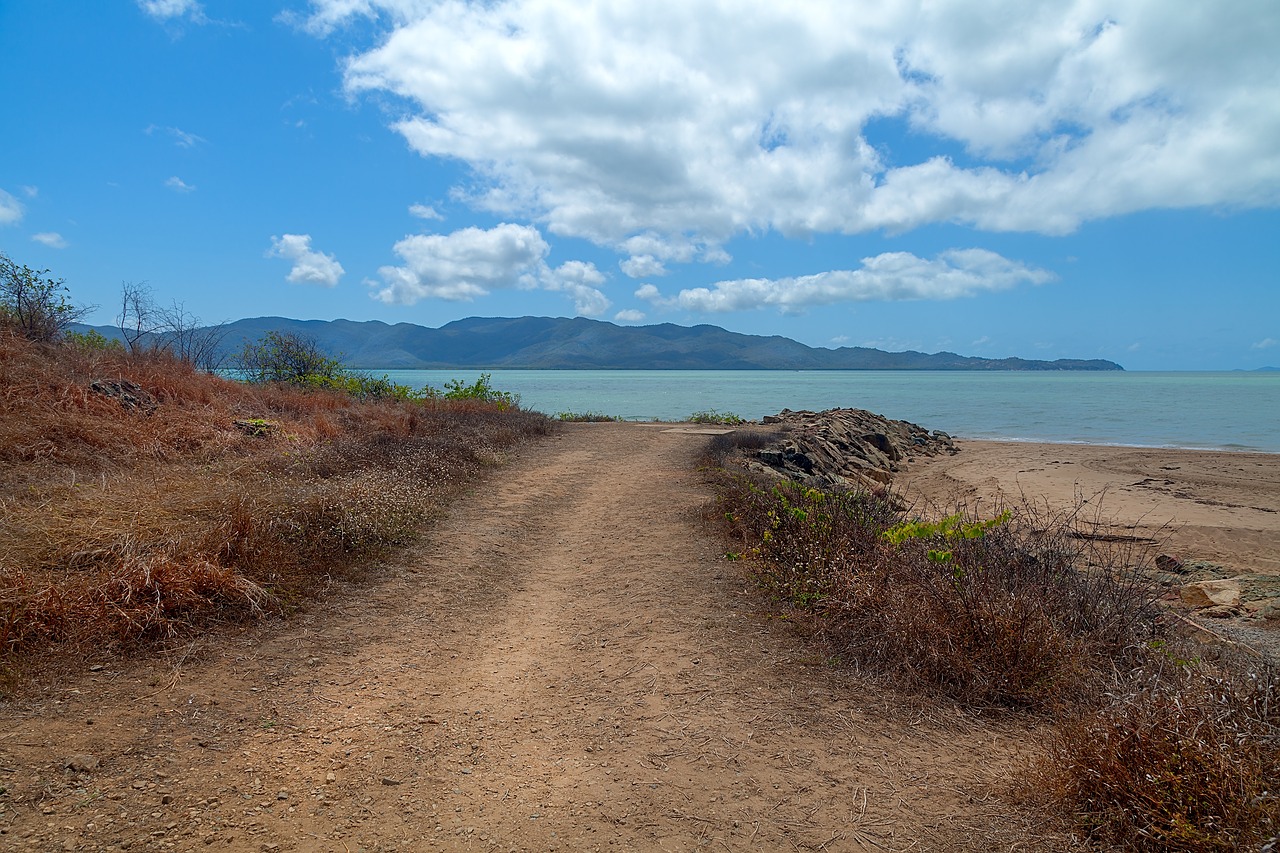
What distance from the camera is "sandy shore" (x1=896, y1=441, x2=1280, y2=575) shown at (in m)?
11.9

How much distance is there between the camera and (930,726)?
4.33 meters

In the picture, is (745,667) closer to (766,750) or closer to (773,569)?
(766,750)

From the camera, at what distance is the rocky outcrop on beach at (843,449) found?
14539 millimetres

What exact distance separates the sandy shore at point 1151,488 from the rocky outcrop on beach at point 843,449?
0.91 metres

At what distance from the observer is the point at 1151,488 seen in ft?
57.2

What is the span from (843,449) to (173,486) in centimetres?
1697

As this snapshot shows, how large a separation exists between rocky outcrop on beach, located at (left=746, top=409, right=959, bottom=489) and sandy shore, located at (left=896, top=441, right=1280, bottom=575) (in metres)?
0.91

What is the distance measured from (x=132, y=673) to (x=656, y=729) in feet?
11.0

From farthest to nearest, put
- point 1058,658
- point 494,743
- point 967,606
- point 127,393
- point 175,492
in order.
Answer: point 127,393 → point 175,492 → point 967,606 → point 1058,658 → point 494,743

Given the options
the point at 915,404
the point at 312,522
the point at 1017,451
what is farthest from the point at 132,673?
the point at 915,404

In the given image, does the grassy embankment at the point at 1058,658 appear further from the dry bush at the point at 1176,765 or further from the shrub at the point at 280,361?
the shrub at the point at 280,361

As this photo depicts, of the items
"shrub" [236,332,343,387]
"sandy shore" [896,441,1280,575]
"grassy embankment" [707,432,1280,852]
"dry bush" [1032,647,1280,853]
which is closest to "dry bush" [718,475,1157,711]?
"grassy embankment" [707,432,1280,852]

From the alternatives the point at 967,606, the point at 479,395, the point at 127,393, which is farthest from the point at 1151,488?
the point at 127,393

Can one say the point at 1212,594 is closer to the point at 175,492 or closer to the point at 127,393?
the point at 175,492
